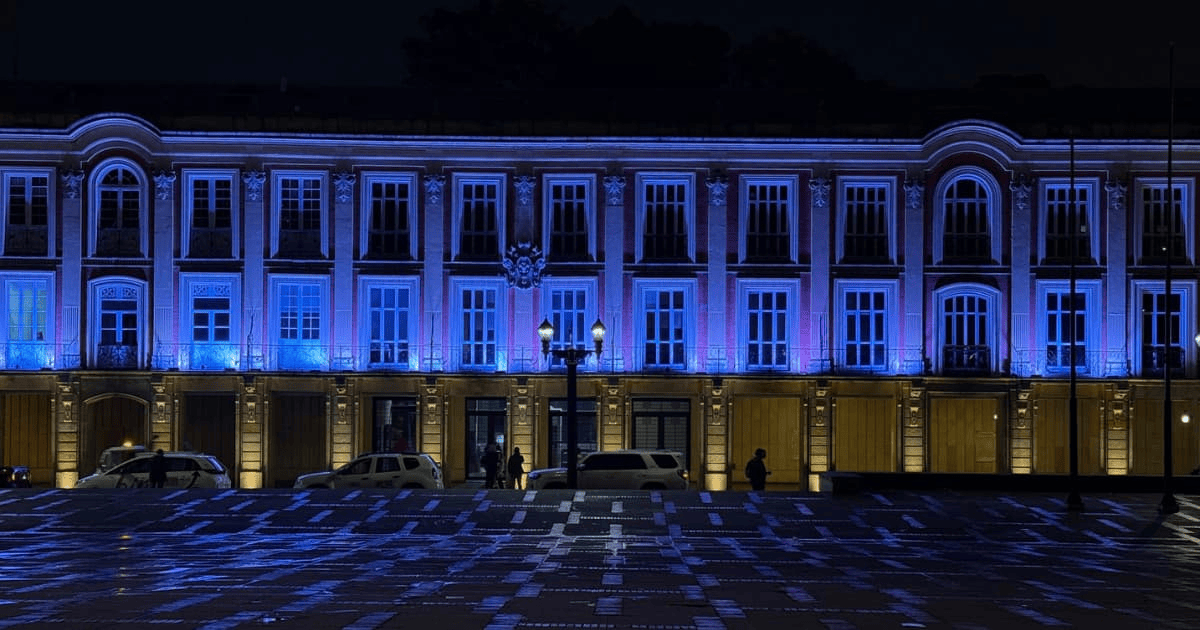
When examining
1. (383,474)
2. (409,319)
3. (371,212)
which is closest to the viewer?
(383,474)

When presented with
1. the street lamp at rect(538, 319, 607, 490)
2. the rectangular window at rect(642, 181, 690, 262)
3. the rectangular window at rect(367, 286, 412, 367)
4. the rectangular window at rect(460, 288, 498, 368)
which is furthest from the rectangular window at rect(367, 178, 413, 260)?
the street lamp at rect(538, 319, 607, 490)

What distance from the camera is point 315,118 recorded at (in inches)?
2024

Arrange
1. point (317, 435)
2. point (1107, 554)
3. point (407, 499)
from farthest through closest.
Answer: point (317, 435), point (407, 499), point (1107, 554)

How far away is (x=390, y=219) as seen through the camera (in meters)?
52.3

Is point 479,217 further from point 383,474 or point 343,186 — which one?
point 383,474

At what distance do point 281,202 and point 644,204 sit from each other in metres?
11.2

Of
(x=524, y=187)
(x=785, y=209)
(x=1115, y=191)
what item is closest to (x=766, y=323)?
(x=785, y=209)

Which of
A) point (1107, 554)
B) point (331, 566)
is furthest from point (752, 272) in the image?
point (331, 566)

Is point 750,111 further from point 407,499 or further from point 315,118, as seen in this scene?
point 407,499

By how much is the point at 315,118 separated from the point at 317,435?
380 inches

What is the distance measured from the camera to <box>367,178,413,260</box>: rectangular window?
171ft

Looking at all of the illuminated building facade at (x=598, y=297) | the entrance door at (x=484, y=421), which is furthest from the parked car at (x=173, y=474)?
the entrance door at (x=484, y=421)

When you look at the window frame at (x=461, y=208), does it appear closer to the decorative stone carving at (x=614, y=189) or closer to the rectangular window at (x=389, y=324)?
the rectangular window at (x=389, y=324)

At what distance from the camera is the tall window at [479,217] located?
52.2 meters
